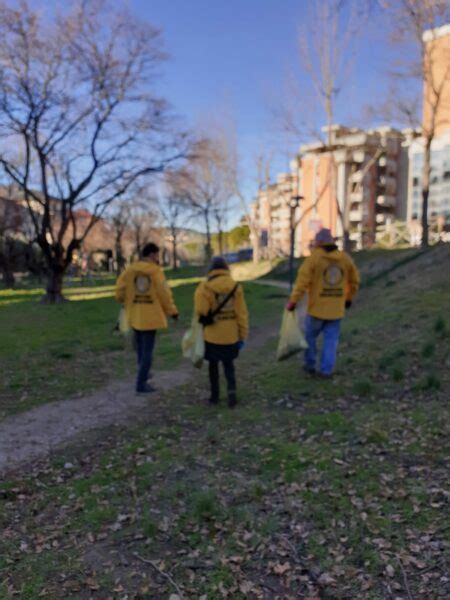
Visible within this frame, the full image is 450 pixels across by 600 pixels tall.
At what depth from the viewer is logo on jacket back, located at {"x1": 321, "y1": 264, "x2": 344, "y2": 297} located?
6496 mm

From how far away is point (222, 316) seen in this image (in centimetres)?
594

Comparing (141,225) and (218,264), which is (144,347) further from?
(141,225)

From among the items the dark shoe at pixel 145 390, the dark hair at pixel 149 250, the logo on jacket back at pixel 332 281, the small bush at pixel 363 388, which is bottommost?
the dark shoe at pixel 145 390

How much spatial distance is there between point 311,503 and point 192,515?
0.82m

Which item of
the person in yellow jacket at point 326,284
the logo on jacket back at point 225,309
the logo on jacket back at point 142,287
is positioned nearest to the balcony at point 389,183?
the person in yellow jacket at point 326,284

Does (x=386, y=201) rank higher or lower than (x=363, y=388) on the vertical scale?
higher

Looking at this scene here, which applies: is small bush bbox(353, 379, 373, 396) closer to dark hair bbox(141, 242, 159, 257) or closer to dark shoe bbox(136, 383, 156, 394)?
dark shoe bbox(136, 383, 156, 394)

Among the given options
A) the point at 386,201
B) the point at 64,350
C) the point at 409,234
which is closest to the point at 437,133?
the point at 386,201

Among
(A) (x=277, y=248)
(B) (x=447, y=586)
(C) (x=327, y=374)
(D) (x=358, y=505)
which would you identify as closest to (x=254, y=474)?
(D) (x=358, y=505)

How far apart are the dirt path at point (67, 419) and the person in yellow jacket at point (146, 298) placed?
0.66 metres

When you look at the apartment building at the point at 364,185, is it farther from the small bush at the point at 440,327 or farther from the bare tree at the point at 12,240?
the small bush at the point at 440,327

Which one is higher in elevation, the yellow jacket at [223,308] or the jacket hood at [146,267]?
the jacket hood at [146,267]

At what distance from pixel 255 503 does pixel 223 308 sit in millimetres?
2511

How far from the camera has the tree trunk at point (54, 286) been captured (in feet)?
68.2
